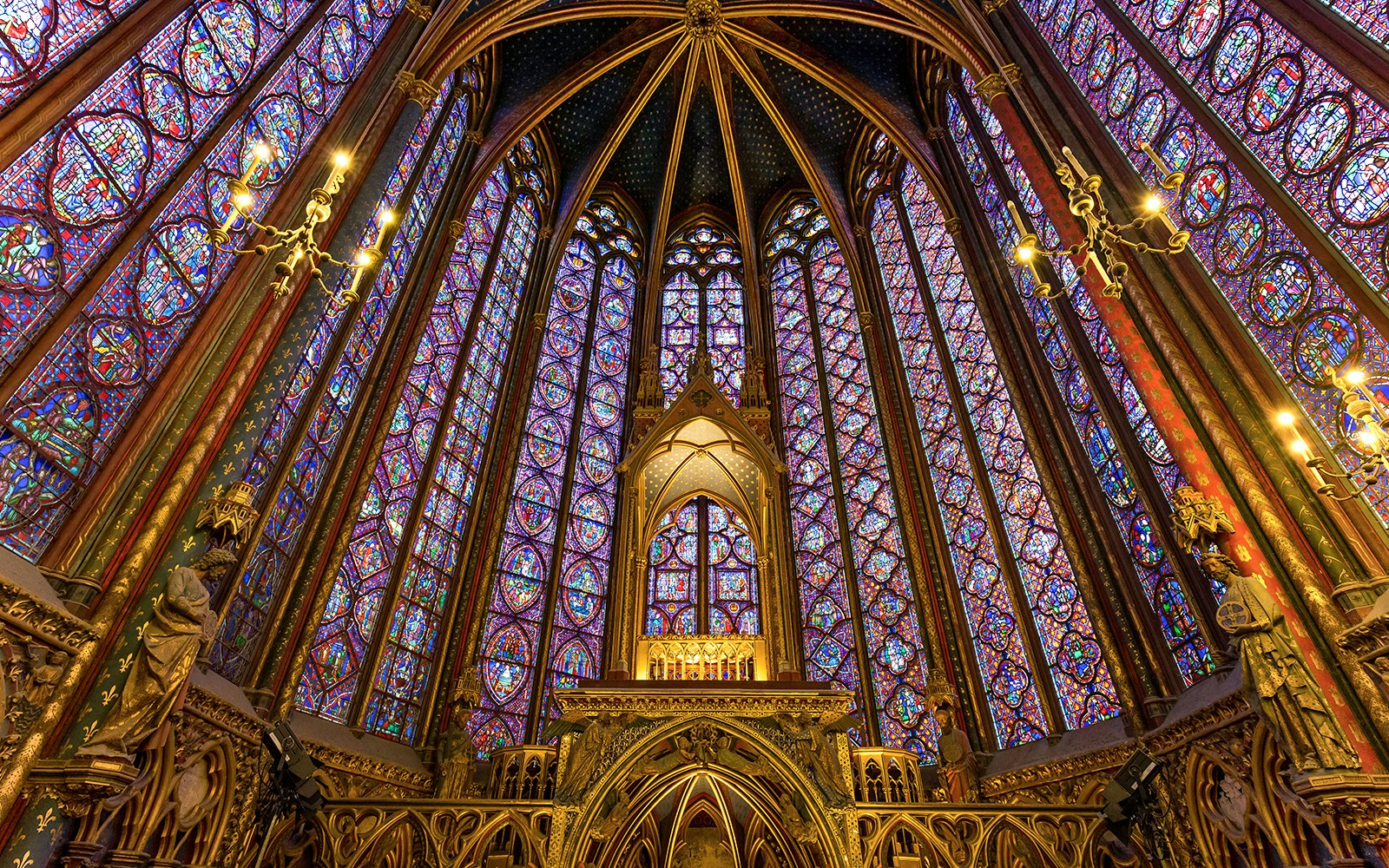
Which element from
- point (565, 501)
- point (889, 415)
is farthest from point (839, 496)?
point (565, 501)

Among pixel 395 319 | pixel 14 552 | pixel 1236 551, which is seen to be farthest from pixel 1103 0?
pixel 14 552

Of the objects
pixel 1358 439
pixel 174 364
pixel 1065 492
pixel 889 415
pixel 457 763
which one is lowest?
pixel 457 763

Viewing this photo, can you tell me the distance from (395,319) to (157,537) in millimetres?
5693

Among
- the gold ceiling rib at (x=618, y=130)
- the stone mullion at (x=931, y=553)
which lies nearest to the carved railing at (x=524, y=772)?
the stone mullion at (x=931, y=553)

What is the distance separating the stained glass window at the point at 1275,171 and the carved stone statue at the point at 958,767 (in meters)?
4.96

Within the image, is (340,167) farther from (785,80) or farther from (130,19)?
(785,80)

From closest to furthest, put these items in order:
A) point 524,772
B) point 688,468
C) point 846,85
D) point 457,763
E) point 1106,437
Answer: point 524,772
point 457,763
point 1106,437
point 688,468
point 846,85

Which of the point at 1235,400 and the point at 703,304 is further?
the point at 703,304

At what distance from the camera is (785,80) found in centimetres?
1688

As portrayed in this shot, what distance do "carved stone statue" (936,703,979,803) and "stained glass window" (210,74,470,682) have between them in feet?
25.8

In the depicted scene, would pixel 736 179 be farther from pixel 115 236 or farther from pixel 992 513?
pixel 115 236

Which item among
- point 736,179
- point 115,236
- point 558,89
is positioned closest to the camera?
point 115,236

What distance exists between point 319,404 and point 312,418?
0.73 feet

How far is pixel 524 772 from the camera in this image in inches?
316
